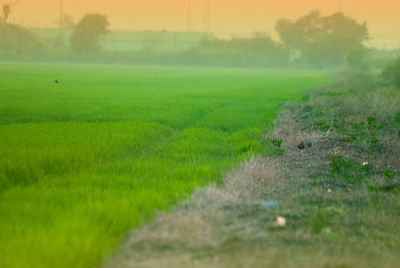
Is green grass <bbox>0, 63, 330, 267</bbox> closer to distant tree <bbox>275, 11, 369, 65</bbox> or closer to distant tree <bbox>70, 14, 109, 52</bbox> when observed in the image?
distant tree <bbox>70, 14, 109, 52</bbox>

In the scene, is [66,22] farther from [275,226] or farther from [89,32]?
[275,226]

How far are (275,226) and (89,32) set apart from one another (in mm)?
80881

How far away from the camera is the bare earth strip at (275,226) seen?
3.63 m

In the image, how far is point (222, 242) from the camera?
3975 mm

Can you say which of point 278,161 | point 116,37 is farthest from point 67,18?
point 278,161

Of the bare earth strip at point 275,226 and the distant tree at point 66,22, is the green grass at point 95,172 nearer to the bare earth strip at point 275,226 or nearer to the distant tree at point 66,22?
the bare earth strip at point 275,226

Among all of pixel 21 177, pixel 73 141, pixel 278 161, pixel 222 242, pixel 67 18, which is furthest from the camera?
pixel 67 18

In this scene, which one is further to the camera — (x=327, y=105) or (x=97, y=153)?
(x=327, y=105)

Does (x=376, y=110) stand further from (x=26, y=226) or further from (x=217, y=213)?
(x=26, y=226)

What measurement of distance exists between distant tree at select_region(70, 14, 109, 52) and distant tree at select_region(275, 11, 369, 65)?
3041cm

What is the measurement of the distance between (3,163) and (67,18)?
100 metres

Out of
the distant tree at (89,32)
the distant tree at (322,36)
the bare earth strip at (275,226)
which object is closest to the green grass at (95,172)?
the bare earth strip at (275,226)

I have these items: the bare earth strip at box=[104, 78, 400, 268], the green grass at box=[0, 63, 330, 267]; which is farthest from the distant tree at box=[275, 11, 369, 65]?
the bare earth strip at box=[104, 78, 400, 268]

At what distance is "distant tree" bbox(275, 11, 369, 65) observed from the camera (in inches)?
3263
